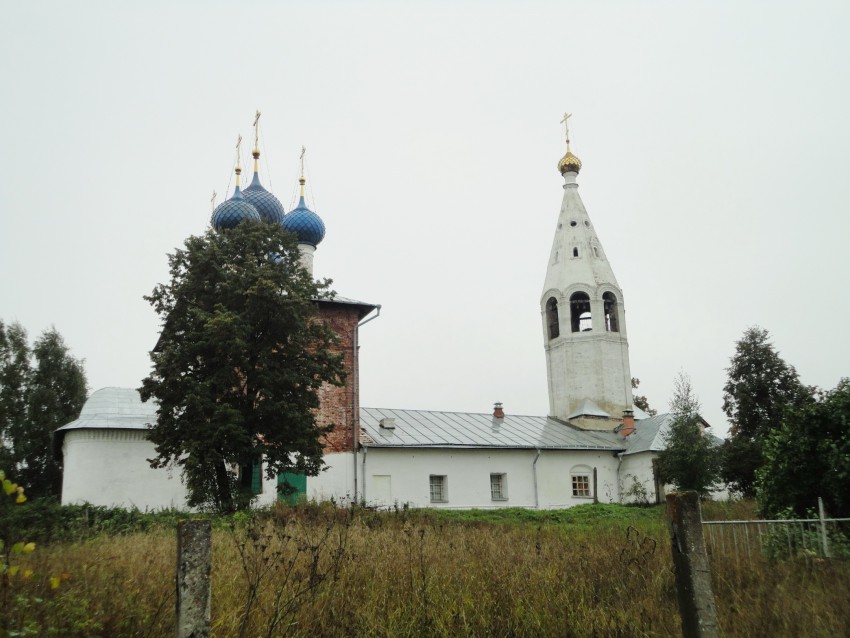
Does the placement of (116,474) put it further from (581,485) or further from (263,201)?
(581,485)

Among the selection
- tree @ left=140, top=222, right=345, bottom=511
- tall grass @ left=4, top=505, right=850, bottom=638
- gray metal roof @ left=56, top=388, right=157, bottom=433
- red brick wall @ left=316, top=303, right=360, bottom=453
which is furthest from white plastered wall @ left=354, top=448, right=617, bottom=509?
tall grass @ left=4, top=505, right=850, bottom=638

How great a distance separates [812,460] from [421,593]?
5.98m

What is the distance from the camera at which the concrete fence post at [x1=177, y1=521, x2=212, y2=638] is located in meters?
4.41

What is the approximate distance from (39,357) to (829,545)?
3089 cm

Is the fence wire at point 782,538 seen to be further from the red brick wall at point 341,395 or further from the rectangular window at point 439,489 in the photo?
the rectangular window at point 439,489

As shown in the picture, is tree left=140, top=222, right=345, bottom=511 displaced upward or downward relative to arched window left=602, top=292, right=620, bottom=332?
downward

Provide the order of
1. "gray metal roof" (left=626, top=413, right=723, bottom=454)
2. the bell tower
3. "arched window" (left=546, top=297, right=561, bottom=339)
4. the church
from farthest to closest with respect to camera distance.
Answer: "arched window" (left=546, top=297, right=561, bottom=339)
the bell tower
"gray metal roof" (left=626, top=413, right=723, bottom=454)
the church

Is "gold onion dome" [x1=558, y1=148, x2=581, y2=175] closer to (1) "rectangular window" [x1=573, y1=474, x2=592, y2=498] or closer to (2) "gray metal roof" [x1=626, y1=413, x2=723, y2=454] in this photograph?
(2) "gray metal roof" [x1=626, y1=413, x2=723, y2=454]

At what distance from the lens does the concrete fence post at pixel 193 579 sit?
4.41 metres

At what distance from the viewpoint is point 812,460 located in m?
9.41

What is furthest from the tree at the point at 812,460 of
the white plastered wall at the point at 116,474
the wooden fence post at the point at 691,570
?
the white plastered wall at the point at 116,474

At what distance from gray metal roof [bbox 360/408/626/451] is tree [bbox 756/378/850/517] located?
44.7 ft

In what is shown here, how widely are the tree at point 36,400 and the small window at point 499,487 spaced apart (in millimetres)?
17042

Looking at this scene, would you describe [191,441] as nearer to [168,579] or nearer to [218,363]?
[218,363]
